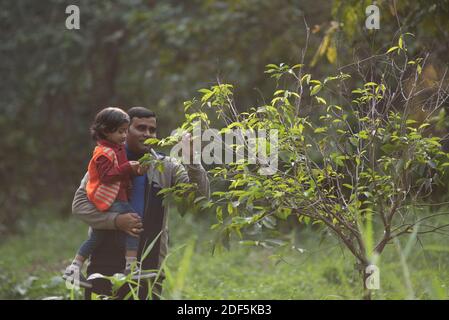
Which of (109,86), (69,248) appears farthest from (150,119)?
(109,86)

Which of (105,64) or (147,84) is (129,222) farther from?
(105,64)

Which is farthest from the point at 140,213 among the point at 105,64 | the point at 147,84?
the point at 105,64

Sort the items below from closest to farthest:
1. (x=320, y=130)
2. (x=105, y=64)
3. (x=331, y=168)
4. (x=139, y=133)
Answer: (x=320, y=130), (x=331, y=168), (x=139, y=133), (x=105, y=64)

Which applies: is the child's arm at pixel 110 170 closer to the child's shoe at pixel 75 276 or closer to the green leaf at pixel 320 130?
the child's shoe at pixel 75 276

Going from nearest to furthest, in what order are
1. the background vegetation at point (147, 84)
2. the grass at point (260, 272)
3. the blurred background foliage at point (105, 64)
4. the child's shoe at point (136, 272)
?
the child's shoe at point (136, 272), the grass at point (260, 272), the background vegetation at point (147, 84), the blurred background foliage at point (105, 64)

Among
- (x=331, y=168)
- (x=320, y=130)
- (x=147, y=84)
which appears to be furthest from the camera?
(x=147, y=84)

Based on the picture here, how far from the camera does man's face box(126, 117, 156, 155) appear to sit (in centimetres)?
451

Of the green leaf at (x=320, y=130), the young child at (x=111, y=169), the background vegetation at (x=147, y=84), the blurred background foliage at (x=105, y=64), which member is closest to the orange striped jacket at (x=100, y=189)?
the young child at (x=111, y=169)

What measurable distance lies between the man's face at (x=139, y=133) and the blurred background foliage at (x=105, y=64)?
531 cm

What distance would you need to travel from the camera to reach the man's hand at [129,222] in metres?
4.34

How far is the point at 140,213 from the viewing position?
14.9 feet

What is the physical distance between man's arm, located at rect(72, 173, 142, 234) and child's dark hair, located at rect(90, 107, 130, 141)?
350 millimetres

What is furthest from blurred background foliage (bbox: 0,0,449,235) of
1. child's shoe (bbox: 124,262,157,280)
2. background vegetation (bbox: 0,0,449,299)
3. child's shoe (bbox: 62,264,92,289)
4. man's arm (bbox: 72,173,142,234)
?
child's shoe (bbox: 124,262,157,280)
